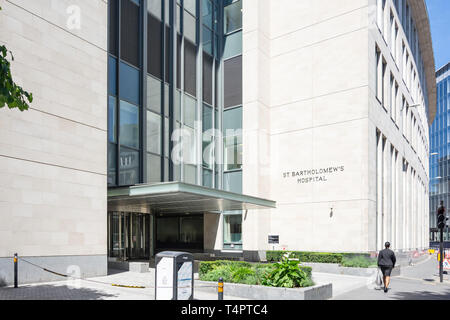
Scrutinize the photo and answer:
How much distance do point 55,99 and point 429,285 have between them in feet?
53.1

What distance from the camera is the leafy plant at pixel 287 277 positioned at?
467 inches

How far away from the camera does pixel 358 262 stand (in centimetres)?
2131

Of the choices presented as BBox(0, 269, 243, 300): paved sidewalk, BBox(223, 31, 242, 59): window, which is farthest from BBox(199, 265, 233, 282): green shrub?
BBox(223, 31, 242, 59): window

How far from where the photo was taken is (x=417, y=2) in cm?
4128

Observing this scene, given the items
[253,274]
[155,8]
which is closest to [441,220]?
[253,274]

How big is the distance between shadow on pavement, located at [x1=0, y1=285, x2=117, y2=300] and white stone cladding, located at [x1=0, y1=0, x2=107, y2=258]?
1440 millimetres

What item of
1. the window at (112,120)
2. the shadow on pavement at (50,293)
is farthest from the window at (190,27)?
the shadow on pavement at (50,293)

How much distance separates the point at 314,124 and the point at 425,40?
3061cm

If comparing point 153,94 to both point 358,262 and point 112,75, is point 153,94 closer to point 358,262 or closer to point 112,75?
point 112,75

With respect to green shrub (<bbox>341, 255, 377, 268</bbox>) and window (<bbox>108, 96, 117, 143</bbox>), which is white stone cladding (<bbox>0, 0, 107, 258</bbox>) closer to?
window (<bbox>108, 96, 117, 143</bbox>)

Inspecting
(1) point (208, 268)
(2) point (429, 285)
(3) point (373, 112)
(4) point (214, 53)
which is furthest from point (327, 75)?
(1) point (208, 268)

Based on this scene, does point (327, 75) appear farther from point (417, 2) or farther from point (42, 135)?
point (417, 2)

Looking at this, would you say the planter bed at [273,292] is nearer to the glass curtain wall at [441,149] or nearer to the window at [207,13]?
the window at [207,13]

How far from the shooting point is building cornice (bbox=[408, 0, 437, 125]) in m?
42.3
